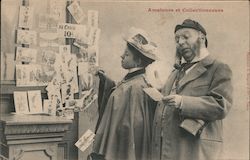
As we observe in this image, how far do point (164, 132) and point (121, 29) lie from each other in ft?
0.98

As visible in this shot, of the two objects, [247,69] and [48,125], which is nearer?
[48,125]

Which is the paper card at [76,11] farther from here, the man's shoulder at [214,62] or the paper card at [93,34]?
the man's shoulder at [214,62]

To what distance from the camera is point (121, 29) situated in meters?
1.10

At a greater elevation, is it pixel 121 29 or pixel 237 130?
pixel 121 29

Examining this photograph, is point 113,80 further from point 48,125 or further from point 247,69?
point 247,69

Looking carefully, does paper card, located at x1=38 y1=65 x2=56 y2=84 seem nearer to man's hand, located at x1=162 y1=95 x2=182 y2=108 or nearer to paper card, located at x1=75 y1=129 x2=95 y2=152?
paper card, located at x1=75 y1=129 x2=95 y2=152

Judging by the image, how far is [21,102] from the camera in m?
1.04

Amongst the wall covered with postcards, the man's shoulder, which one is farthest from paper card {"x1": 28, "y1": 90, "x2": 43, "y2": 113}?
the man's shoulder

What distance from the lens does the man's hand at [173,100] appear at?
3.56 ft

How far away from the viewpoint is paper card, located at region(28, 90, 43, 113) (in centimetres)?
105

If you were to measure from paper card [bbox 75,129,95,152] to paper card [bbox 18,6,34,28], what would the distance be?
32 cm

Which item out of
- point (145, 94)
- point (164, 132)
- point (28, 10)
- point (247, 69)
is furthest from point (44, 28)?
point (247, 69)

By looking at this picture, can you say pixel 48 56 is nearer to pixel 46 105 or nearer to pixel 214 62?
pixel 46 105

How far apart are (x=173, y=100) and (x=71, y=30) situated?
1.07ft
